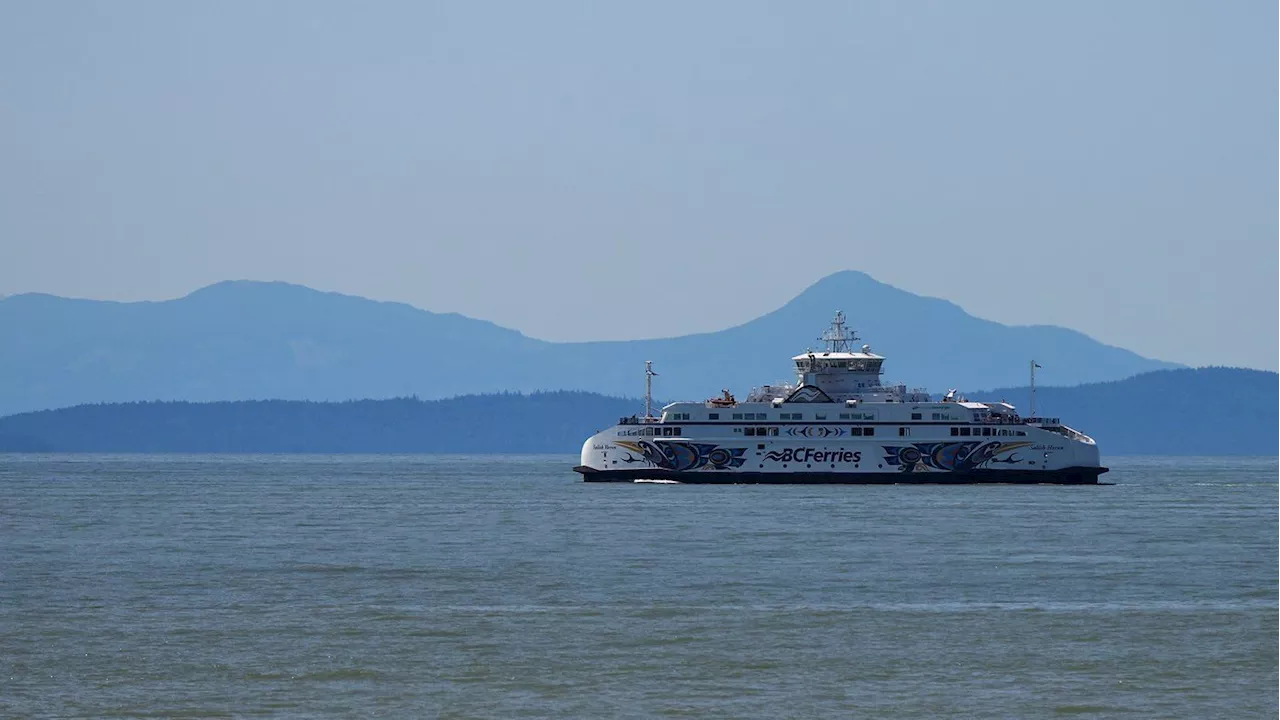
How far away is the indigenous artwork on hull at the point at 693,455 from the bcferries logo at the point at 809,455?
79.5 inches

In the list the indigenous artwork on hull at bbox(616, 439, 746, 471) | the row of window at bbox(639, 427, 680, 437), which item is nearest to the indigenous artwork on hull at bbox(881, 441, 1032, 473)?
the indigenous artwork on hull at bbox(616, 439, 746, 471)

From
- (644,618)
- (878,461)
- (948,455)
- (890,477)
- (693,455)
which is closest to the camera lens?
(644,618)

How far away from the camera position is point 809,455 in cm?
12006

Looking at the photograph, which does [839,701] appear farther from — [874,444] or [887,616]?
[874,444]

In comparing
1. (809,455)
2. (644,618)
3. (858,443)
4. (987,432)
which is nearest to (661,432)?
(809,455)

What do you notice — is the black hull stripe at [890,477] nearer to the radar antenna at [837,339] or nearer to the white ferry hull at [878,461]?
the white ferry hull at [878,461]

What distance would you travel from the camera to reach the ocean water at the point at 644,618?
3228 centimetres

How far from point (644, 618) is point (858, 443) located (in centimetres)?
7777

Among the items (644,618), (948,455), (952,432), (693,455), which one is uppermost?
(952,432)

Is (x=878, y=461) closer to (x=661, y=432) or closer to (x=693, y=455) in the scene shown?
(x=693, y=455)

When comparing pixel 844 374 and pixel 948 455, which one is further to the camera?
pixel 844 374

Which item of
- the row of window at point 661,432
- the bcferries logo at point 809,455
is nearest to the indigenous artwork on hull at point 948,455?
the bcferries logo at point 809,455

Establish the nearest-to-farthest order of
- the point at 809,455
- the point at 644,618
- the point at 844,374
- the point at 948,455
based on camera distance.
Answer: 1. the point at 644,618
2. the point at 948,455
3. the point at 809,455
4. the point at 844,374

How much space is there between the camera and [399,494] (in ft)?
408
